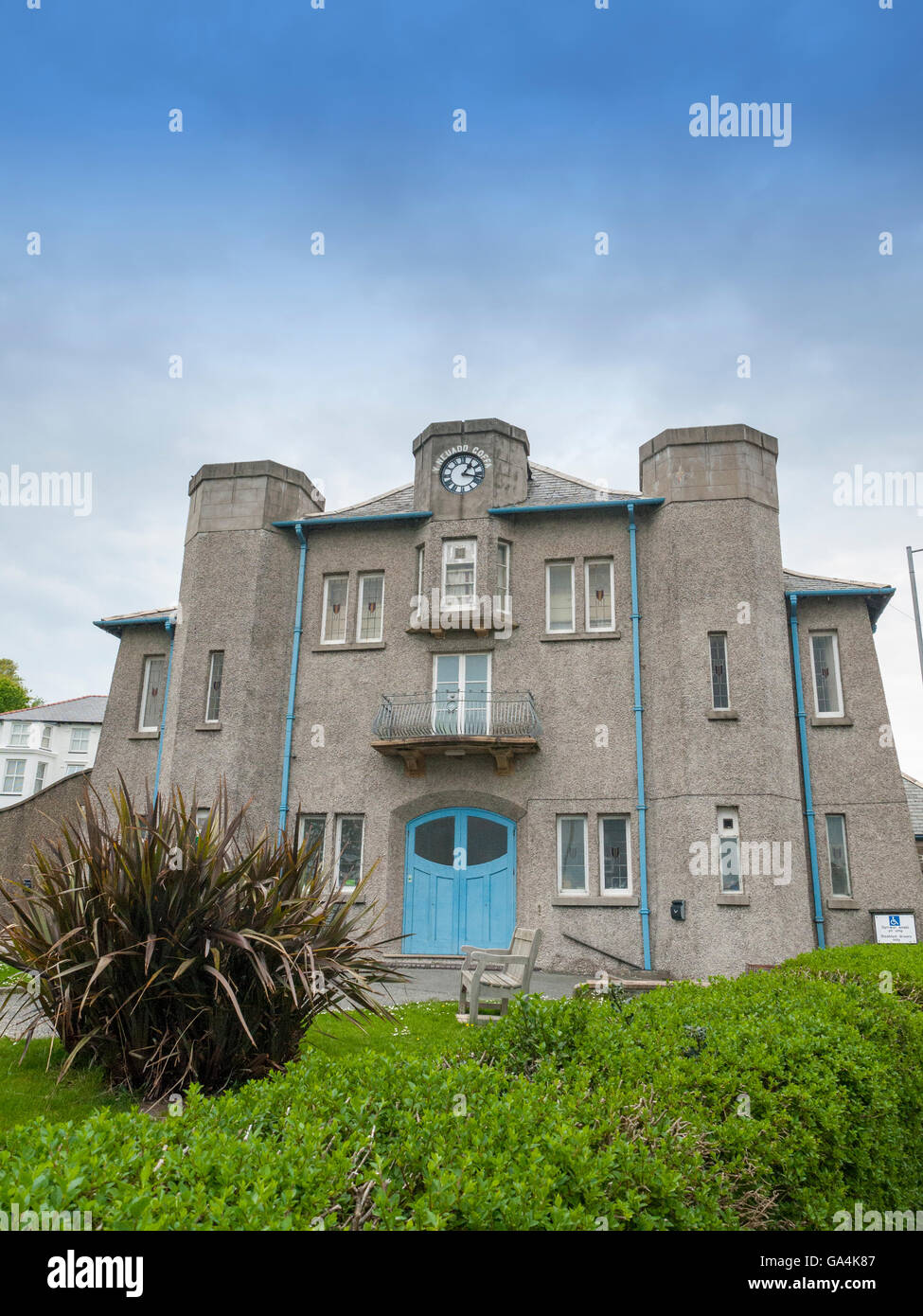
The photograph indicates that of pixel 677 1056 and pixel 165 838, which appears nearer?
pixel 677 1056

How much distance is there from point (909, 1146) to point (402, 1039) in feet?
14.7

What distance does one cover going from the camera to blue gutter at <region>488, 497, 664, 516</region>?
1800 cm

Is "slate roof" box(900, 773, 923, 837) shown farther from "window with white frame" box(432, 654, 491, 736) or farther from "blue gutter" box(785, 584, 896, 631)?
"window with white frame" box(432, 654, 491, 736)

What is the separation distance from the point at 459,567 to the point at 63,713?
44.3 m

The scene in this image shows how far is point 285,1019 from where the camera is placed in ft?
21.0

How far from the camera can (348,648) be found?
61.9 ft

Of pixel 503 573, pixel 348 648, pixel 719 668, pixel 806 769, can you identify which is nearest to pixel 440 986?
pixel 348 648

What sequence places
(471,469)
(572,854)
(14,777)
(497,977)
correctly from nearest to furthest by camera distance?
(497,977), (572,854), (471,469), (14,777)

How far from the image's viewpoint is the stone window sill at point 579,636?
17.8 meters

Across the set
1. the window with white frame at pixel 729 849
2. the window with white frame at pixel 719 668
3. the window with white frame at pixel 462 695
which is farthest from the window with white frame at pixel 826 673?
the window with white frame at pixel 462 695

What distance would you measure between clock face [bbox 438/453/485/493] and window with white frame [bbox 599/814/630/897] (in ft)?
23.7

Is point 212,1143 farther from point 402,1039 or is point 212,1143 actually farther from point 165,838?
point 402,1039

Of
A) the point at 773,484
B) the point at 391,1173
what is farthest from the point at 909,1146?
the point at 773,484

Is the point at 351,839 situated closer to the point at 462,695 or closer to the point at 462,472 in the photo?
the point at 462,695
